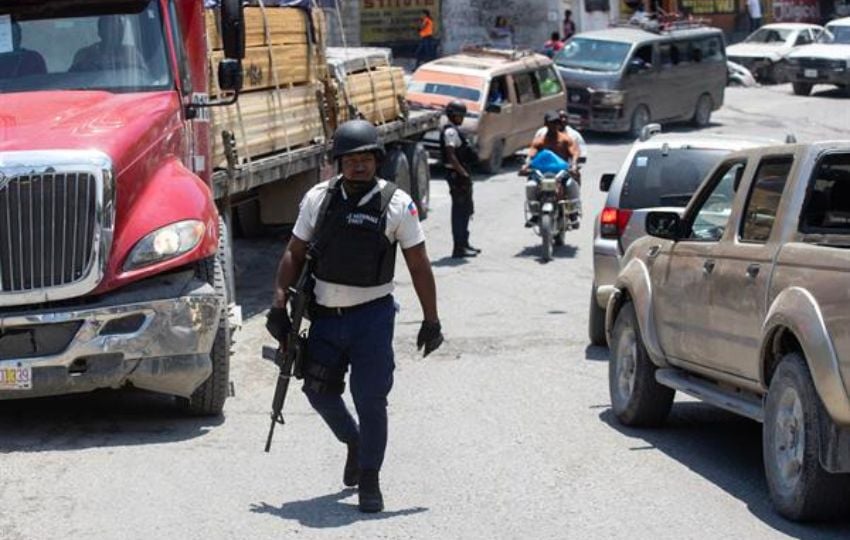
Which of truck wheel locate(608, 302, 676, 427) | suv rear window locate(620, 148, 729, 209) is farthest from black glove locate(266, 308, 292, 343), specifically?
suv rear window locate(620, 148, 729, 209)

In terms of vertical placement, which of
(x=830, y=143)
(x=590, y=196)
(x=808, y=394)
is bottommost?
(x=590, y=196)

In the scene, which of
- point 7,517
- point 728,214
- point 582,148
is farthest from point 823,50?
point 7,517

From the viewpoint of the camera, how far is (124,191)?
10062mm

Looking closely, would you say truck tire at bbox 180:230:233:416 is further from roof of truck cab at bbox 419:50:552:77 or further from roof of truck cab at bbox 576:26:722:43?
roof of truck cab at bbox 576:26:722:43

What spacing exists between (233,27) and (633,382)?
11.8 feet

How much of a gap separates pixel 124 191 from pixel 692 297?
3.34m

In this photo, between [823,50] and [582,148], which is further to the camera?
[823,50]

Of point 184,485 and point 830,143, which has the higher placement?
point 830,143

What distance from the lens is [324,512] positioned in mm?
8141

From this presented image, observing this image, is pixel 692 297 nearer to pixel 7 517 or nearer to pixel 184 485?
pixel 184 485

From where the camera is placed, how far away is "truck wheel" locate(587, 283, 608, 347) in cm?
1388

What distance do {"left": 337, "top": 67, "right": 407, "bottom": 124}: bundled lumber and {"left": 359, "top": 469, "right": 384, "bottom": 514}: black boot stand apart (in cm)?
1130

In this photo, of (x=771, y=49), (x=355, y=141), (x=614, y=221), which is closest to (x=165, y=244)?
(x=355, y=141)

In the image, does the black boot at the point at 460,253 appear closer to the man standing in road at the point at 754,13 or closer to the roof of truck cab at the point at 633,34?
the roof of truck cab at the point at 633,34
